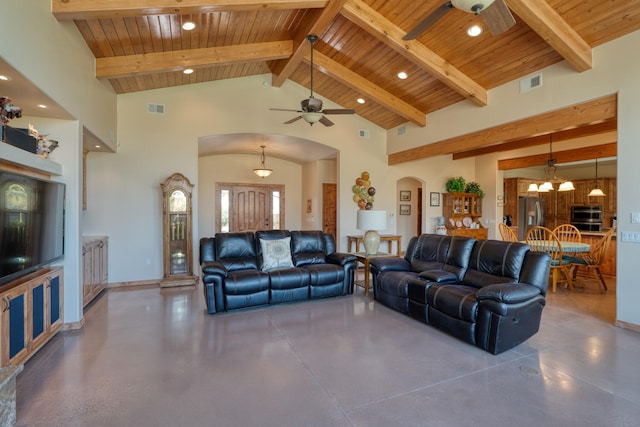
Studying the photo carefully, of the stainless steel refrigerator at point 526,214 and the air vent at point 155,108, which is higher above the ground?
the air vent at point 155,108

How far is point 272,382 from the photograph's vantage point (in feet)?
8.14

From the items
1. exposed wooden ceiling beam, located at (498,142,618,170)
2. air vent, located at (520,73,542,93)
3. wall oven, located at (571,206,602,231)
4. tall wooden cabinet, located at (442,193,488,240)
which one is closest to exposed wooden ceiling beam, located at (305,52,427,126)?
→ air vent, located at (520,73,542,93)

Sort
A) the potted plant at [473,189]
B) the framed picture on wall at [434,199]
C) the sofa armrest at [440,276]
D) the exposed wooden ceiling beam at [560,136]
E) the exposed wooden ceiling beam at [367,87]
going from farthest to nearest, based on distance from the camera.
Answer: the potted plant at [473,189] → the framed picture on wall at [434,199] → the exposed wooden ceiling beam at [367,87] → the exposed wooden ceiling beam at [560,136] → the sofa armrest at [440,276]

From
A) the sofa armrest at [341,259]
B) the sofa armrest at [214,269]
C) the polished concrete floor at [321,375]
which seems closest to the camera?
the polished concrete floor at [321,375]

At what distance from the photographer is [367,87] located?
19.6 feet

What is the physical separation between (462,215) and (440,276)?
502cm

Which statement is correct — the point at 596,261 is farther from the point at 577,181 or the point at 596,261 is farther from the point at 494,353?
the point at 577,181

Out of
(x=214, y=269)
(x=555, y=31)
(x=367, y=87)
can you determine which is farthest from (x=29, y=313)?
(x=555, y=31)

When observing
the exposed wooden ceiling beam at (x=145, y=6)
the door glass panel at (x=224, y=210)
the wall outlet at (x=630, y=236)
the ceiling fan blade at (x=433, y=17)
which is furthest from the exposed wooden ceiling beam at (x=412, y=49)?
the door glass panel at (x=224, y=210)

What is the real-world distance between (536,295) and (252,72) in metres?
5.68

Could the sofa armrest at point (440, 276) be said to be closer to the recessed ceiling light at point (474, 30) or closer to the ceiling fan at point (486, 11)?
the ceiling fan at point (486, 11)

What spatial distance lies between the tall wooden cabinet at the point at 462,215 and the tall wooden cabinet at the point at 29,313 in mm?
7647

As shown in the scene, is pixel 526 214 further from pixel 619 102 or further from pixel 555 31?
pixel 555 31

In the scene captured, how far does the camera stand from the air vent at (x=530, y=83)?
4.45m
